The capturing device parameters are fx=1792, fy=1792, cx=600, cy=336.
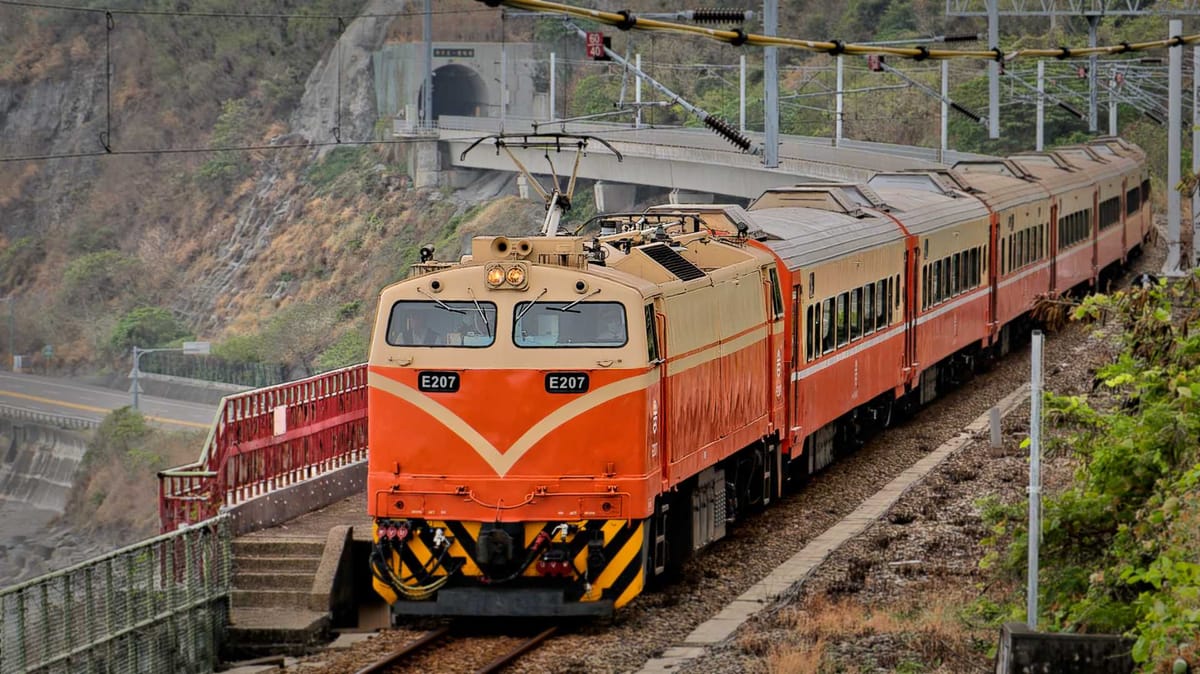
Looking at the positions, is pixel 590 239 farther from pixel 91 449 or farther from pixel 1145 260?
pixel 91 449

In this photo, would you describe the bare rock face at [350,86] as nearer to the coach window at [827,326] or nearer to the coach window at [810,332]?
the coach window at [827,326]

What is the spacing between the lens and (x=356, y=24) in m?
104

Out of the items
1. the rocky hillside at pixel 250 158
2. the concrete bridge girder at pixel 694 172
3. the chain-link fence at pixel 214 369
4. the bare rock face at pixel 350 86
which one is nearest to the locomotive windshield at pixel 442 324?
the concrete bridge girder at pixel 694 172

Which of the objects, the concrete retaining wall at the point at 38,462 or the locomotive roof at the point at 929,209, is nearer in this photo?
the locomotive roof at the point at 929,209

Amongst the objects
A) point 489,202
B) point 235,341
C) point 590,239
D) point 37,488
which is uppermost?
point 590,239

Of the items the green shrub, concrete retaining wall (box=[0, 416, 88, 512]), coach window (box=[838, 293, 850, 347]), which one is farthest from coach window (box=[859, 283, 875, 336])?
the green shrub

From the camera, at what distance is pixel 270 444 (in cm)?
1672

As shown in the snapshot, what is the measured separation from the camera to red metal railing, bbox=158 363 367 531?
1518 cm

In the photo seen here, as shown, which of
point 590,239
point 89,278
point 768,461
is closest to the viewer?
point 590,239

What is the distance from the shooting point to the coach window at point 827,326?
63.3ft

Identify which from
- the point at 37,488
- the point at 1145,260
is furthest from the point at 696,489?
the point at 37,488

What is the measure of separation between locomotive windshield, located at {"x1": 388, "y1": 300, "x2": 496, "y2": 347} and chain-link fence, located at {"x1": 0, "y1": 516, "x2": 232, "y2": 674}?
7.73 feet

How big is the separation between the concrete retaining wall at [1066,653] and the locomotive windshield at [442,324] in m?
5.11

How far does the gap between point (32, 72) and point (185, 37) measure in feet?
34.8
